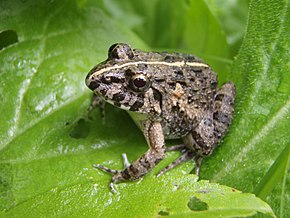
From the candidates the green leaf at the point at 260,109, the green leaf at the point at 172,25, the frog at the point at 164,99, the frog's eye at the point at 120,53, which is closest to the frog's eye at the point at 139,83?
the frog at the point at 164,99

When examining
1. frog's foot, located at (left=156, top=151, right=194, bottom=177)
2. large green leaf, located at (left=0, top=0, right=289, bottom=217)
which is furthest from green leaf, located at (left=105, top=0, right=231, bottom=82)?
frog's foot, located at (left=156, top=151, right=194, bottom=177)

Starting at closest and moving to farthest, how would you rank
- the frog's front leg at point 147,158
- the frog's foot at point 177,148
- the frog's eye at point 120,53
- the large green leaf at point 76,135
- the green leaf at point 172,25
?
the large green leaf at point 76,135
the frog's front leg at point 147,158
the frog's eye at point 120,53
the frog's foot at point 177,148
the green leaf at point 172,25

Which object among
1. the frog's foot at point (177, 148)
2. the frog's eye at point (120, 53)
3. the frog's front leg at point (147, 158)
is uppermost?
the frog's eye at point (120, 53)

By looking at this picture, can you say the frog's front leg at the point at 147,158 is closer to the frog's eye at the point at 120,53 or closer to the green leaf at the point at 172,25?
the frog's eye at the point at 120,53

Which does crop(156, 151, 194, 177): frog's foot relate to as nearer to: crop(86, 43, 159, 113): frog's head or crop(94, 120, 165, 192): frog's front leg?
crop(94, 120, 165, 192): frog's front leg

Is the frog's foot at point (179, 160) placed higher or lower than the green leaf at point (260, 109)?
lower

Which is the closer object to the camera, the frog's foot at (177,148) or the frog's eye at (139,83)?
the frog's eye at (139,83)
